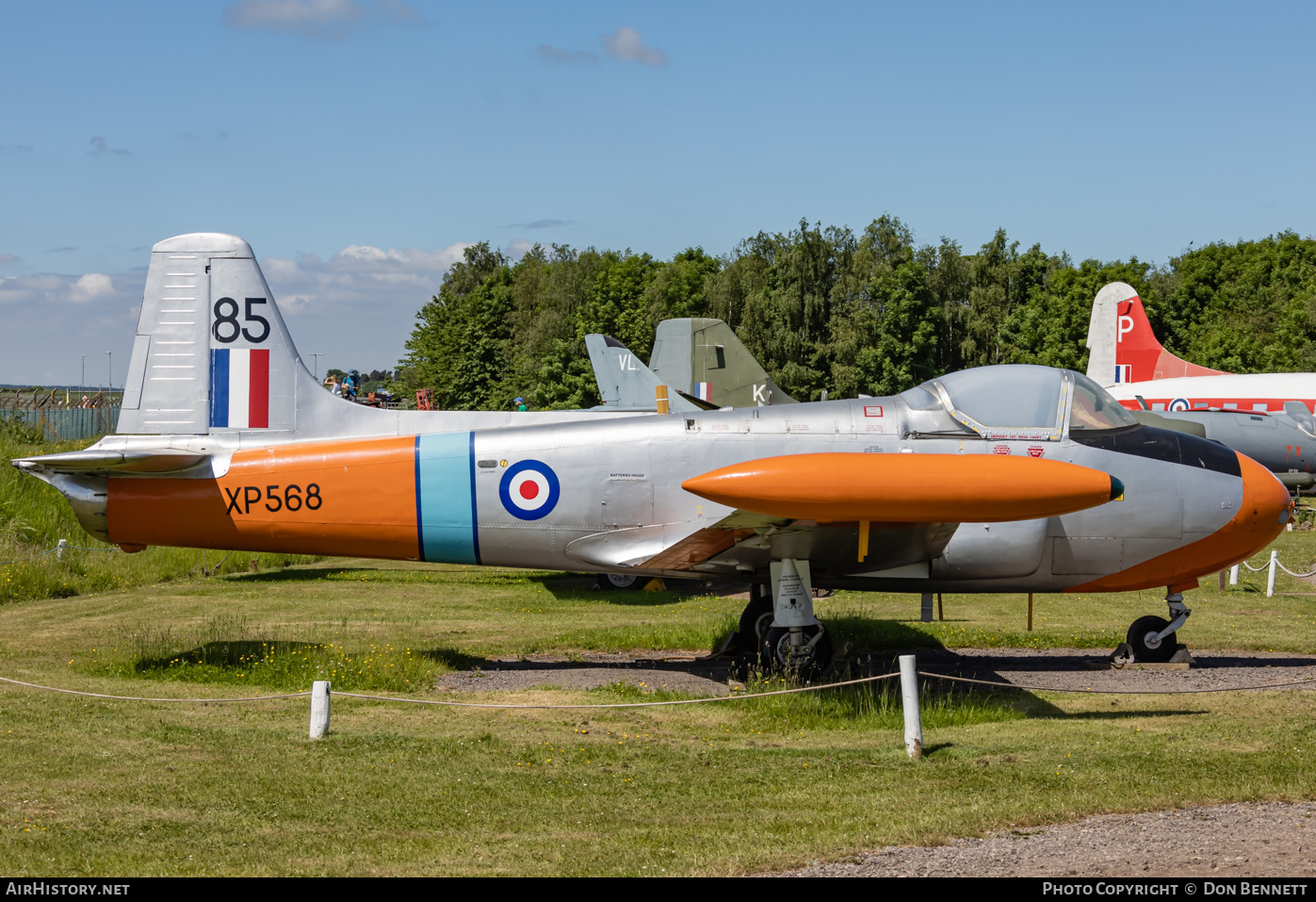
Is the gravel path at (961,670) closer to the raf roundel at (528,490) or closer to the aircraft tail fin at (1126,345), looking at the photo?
the raf roundel at (528,490)

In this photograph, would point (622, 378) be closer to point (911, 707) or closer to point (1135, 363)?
point (911, 707)

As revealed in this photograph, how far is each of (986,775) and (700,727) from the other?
2598 millimetres

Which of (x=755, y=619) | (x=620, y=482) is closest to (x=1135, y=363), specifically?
(x=755, y=619)

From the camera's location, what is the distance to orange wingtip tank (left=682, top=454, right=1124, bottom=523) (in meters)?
8.05

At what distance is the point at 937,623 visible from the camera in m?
14.1

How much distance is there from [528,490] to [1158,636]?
6.80 metres

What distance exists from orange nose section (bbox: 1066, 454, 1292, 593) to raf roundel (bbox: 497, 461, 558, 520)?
527 centimetres

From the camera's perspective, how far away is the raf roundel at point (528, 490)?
10.4 meters

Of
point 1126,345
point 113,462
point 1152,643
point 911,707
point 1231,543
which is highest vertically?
point 1126,345

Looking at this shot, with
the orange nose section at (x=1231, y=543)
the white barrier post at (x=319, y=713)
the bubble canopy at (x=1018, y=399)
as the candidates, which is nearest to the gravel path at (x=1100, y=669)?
the orange nose section at (x=1231, y=543)

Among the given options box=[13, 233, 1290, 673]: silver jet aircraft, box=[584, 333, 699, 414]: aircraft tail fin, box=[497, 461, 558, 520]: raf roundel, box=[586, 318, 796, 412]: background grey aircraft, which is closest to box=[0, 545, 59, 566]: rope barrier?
box=[13, 233, 1290, 673]: silver jet aircraft

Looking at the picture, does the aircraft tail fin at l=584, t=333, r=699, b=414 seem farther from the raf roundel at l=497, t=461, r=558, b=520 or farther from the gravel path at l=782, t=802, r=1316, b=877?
the gravel path at l=782, t=802, r=1316, b=877

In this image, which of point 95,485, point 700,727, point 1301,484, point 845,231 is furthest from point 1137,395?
point 845,231

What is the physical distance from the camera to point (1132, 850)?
219 inches
